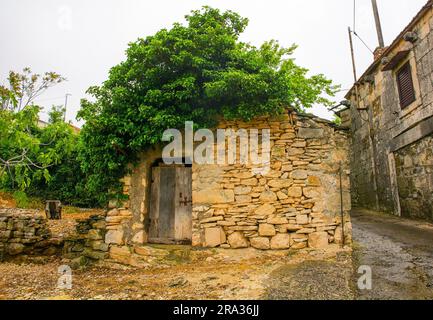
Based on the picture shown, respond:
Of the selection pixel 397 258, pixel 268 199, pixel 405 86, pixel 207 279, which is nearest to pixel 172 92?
pixel 268 199

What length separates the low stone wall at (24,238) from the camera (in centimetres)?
634

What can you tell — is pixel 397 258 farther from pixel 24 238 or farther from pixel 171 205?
pixel 24 238

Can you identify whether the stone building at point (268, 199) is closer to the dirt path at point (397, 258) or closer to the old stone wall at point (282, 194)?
the old stone wall at point (282, 194)

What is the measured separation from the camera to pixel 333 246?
480cm

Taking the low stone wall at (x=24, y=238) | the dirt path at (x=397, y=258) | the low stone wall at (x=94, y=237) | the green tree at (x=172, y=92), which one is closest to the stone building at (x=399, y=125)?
the dirt path at (x=397, y=258)

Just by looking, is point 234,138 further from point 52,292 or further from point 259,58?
point 52,292

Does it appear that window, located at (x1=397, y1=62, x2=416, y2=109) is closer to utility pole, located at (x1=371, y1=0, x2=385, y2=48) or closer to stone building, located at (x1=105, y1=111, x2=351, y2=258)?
utility pole, located at (x1=371, y1=0, x2=385, y2=48)

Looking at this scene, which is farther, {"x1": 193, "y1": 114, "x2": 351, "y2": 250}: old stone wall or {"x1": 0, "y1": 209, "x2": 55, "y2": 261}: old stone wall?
{"x1": 0, "y1": 209, "x2": 55, "y2": 261}: old stone wall

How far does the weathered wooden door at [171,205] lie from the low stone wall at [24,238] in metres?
3.01

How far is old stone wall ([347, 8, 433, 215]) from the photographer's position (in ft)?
23.9

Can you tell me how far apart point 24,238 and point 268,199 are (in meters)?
5.80

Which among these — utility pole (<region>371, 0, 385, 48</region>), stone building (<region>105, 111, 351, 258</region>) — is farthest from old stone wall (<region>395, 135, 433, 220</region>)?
utility pole (<region>371, 0, 385, 48</region>)

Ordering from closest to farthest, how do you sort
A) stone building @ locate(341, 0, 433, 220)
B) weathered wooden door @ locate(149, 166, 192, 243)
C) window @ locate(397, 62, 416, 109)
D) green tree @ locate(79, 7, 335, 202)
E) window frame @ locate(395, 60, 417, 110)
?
green tree @ locate(79, 7, 335, 202) → weathered wooden door @ locate(149, 166, 192, 243) → stone building @ locate(341, 0, 433, 220) → window frame @ locate(395, 60, 417, 110) → window @ locate(397, 62, 416, 109)

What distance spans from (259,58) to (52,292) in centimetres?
520
